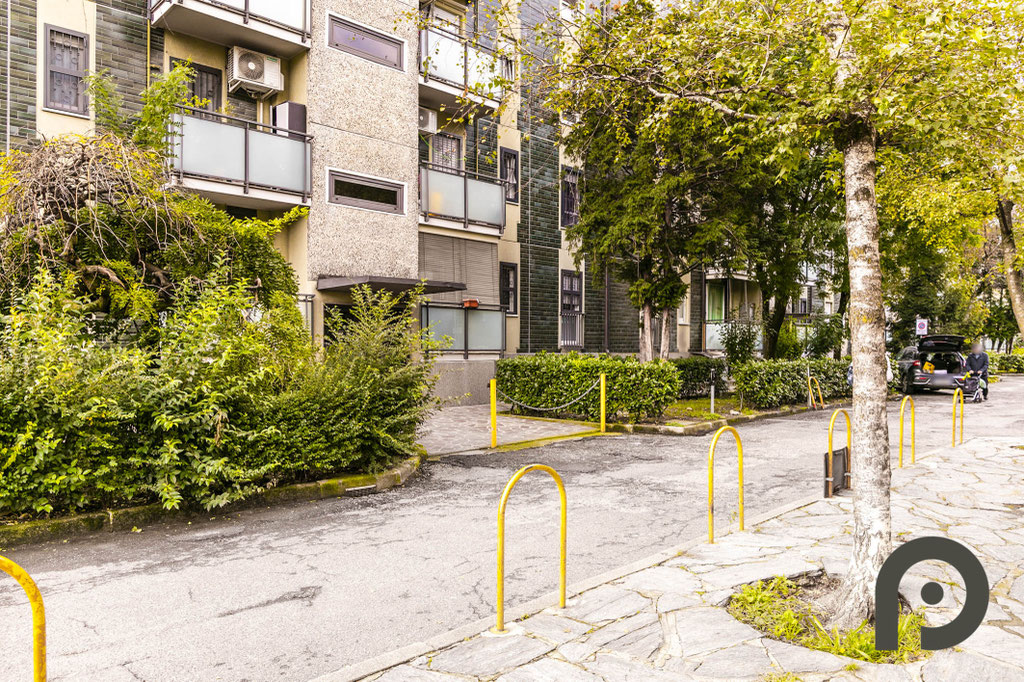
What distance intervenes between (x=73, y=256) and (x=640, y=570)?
25.2 feet

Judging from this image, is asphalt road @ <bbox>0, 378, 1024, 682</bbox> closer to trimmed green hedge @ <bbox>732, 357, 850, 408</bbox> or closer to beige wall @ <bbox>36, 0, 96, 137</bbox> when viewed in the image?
trimmed green hedge @ <bbox>732, 357, 850, 408</bbox>

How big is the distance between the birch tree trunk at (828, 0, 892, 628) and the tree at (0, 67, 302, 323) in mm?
6954

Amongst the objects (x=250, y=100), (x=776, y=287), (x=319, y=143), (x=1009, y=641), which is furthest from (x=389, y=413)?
(x=776, y=287)

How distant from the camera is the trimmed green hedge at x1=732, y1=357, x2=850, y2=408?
62.4ft

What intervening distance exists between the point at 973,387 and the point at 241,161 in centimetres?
2332

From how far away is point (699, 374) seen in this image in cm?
2236

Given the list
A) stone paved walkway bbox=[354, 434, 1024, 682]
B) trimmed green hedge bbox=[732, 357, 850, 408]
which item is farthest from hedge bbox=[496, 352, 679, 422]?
stone paved walkway bbox=[354, 434, 1024, 682]

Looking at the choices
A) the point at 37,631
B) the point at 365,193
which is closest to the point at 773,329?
the point at 365,193

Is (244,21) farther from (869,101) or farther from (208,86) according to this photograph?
(869,101)

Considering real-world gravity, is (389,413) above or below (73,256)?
below

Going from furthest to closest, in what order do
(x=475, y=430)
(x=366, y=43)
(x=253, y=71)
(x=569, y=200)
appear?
(x=569, y=200)
(x=366, y=43)
(x=253, y=71)
(x=475, y=430)

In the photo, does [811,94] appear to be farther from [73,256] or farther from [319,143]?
[319,143]

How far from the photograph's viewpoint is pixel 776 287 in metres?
23.0

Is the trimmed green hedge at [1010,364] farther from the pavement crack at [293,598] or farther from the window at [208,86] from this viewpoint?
the pavement crack at [293,598]
